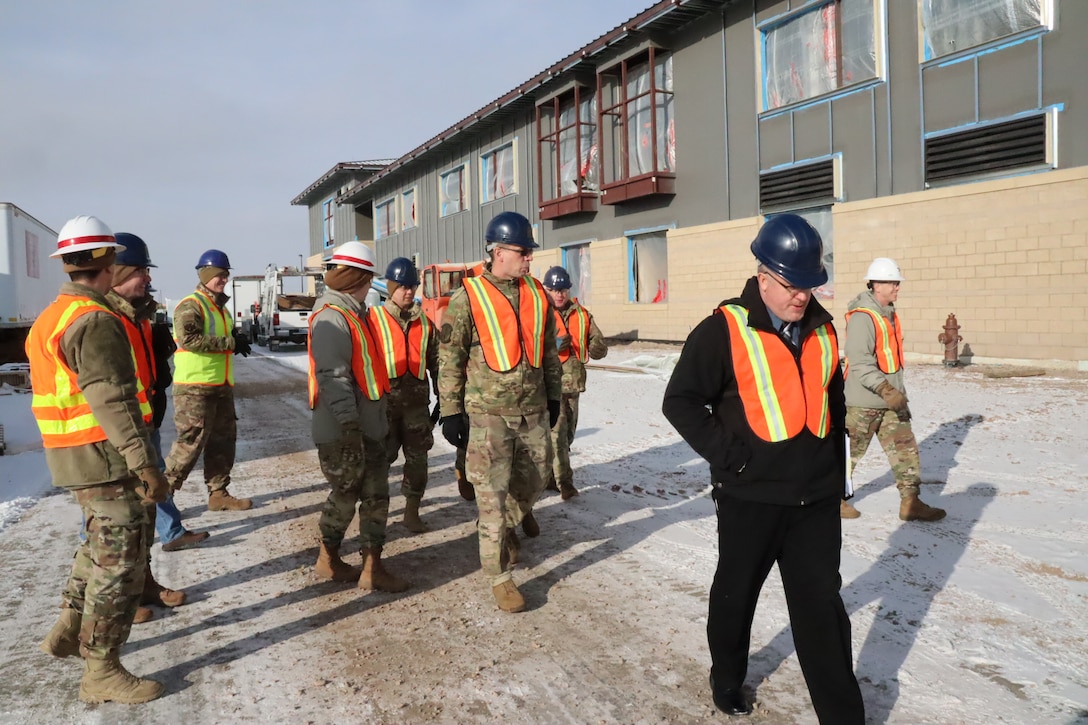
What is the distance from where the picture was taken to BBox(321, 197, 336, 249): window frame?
4547 centimetres

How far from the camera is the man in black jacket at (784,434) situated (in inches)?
117

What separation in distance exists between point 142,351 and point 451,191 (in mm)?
26726

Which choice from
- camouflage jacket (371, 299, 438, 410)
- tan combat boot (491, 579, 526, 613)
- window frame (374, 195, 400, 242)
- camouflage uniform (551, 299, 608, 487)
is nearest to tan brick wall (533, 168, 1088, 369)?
camouflage uniform (551, 299, 608, 487)

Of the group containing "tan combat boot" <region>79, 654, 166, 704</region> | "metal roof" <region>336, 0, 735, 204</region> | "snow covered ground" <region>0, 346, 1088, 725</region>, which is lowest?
"snow covered ground" <region>0, 346, 1088, 725</region>

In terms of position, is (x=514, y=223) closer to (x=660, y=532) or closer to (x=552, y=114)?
(x=660, y=532)

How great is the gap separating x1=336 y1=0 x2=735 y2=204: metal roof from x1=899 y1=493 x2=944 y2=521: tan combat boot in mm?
14167

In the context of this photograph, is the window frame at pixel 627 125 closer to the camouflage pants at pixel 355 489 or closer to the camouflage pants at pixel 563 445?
the camouflage pants at pixel 563 445

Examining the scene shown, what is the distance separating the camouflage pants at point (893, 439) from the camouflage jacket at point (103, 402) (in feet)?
15.6

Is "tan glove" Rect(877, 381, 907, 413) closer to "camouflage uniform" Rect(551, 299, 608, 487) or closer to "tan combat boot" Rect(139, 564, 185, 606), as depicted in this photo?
"camouflage uniform" Rect(551, 299, 608, 487)

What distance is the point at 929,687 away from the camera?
3.43 meters

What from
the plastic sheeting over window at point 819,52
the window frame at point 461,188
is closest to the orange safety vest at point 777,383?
the plastic sheeting over window at point 819,52

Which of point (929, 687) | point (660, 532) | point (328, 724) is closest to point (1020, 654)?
point (929, 687)

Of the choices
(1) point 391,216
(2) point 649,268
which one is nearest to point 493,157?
(2) point 649,268

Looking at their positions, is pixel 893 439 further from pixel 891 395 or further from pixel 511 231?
pixel 511 231
